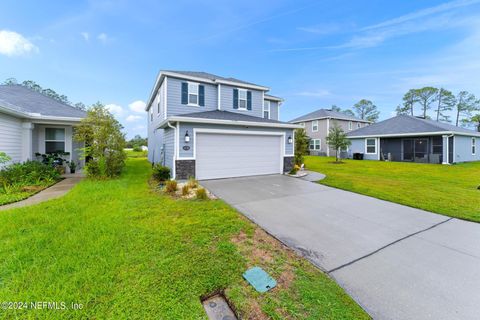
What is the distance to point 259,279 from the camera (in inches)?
93.4

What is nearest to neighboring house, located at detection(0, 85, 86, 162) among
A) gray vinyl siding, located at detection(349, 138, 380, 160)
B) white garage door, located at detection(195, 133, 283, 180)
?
white garage door, located at detection(195, 133, 283, 180)

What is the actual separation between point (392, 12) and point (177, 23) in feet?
39.1

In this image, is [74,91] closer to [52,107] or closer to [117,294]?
[52,107]

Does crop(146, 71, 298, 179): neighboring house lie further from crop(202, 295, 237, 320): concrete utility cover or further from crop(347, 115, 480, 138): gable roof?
crop(347, 115, 480, 138): gable roof

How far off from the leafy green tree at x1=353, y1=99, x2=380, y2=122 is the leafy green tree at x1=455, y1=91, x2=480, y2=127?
41.1 ft

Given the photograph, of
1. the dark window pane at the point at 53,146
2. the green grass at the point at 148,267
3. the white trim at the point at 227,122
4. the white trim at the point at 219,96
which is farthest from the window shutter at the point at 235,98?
the dark window pane at the point at 53,146

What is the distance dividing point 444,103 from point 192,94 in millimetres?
48926

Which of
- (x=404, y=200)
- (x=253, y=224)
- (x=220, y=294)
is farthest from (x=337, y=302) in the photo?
(x=404, y=200)

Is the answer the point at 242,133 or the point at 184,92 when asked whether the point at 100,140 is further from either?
the point at 242,133

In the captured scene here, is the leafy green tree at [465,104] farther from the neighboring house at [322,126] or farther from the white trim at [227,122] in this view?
the white trim at [227,122]

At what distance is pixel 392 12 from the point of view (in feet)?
33.5

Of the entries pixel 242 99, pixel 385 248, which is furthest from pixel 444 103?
pixel 385 248

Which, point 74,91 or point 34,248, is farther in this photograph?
point 74,91

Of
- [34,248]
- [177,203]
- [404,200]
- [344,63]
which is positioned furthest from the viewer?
[344,63]
